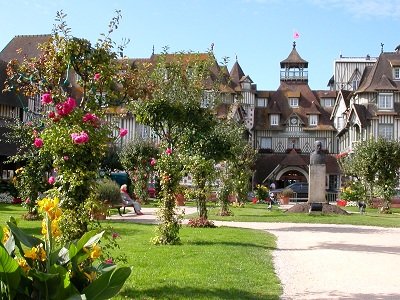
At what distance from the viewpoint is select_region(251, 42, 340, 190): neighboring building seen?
5188cm

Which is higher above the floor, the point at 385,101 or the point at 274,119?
the point at 385,101

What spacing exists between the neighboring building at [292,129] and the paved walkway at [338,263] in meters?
33.3

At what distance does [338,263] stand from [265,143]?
44750mm

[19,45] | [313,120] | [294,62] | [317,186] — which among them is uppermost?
[294,62]

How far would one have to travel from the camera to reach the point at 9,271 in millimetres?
3521

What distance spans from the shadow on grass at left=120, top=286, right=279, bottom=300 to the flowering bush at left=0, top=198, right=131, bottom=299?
10.1 ft

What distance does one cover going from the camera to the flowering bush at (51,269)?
360 cm

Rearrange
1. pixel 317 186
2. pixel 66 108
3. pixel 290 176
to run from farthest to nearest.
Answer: pixel 290 176, pixel 317 186, pixel 66 108

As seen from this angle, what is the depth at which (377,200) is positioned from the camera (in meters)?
38.0

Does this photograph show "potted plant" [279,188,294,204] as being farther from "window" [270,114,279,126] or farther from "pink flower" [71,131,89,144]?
"pink flower" [71,131,89,144]

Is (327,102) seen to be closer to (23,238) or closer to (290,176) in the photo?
(290,176)

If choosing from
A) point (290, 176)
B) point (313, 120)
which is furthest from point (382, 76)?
point (290, 176)

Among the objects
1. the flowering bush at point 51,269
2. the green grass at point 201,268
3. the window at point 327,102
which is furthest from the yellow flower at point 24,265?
the window at point 327,102

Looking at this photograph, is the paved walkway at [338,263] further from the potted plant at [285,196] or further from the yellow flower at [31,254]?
the potted plant at [285,196]
